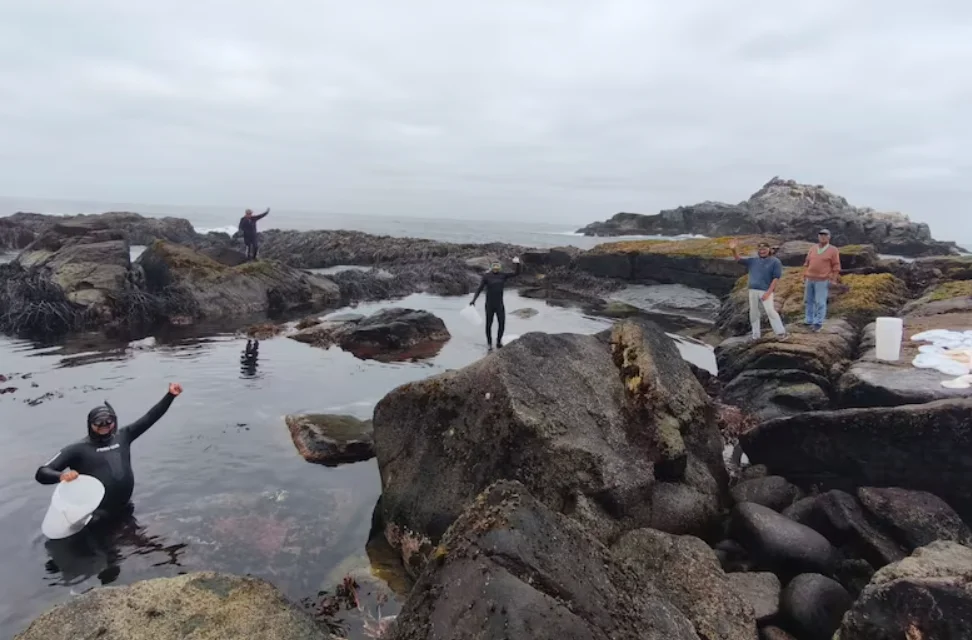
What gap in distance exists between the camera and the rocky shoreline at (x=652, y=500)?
335 cm

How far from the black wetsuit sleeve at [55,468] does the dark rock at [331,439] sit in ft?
10.2

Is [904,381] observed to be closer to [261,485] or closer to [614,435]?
[614,435]

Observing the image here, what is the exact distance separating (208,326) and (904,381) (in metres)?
19.2

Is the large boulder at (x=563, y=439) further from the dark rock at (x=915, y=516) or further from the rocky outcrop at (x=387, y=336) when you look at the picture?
the rocky outcrop at (x=387, y=336)

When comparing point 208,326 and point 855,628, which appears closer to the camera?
point 855,628

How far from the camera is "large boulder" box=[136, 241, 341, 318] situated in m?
21.5

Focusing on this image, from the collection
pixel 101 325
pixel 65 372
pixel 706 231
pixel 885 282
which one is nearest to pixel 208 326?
pixel 101 325

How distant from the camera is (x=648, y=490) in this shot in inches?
241

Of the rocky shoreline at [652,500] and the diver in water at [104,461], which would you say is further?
the diver in water at [104,461]

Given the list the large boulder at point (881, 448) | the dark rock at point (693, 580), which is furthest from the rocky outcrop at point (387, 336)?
the dark rock at point (693, 580)

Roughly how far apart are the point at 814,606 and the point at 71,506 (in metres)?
7.53

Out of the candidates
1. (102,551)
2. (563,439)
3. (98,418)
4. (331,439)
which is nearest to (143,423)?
(98,418)

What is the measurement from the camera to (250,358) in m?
15.2

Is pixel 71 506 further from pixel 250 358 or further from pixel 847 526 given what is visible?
pixel 250 358
